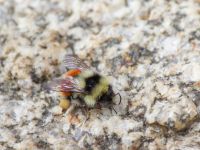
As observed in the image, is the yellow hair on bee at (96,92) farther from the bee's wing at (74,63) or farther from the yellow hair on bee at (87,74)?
the bee's wing at (74,63)

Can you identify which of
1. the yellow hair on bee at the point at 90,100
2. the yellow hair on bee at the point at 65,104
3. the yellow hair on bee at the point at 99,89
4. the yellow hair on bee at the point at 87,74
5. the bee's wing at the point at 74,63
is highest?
the bee's wing at the point at 74,63

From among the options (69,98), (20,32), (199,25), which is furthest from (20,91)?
(199,25)

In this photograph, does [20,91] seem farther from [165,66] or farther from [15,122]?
[165,66]

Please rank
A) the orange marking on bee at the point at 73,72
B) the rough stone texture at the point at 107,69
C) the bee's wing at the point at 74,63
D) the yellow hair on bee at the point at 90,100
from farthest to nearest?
the bee's wing at the point at 74,63, the orange marking on bee at the point at 73,72, the yellow hair on bee at the point at 90,100, the rough stone texture at the point at 107,69

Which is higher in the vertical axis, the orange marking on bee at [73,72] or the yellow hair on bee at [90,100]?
the orange marking on bee at [73,72]

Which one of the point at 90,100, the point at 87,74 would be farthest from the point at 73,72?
the point at 90,100

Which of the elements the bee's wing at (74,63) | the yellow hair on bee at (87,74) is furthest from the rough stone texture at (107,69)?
the yellow hair on bee at (87,74)

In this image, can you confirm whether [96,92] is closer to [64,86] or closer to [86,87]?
[86,87]

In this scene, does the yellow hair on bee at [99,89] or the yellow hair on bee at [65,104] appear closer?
the yellow hair on bee at [99,89]
